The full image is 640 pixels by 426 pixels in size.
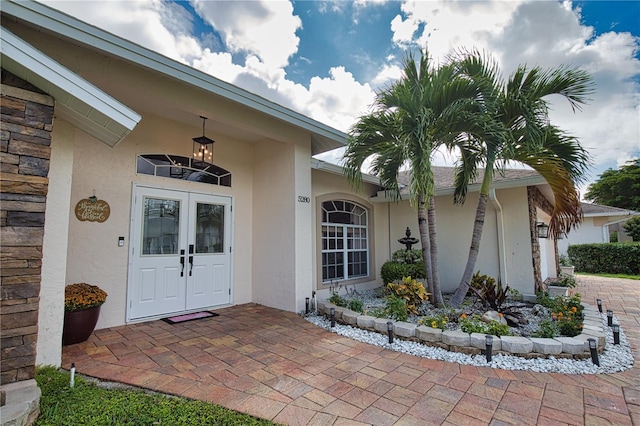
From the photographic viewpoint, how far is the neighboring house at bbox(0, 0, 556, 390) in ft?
8.21

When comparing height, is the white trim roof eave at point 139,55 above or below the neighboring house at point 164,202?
above

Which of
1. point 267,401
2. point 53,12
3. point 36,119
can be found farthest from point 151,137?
point 267,401

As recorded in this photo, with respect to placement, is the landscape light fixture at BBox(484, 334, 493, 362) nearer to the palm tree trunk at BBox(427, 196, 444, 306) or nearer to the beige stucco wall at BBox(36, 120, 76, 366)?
the palm tree trunk at BBox(427, 196, 444, 306)

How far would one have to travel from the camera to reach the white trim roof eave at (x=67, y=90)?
242 cm

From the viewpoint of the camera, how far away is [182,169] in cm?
570

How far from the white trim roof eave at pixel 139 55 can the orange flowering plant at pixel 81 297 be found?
3120mm

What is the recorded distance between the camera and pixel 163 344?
4.01 meters

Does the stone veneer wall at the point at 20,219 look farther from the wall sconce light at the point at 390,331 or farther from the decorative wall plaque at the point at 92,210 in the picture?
the wall sconce light at the point at 390,331

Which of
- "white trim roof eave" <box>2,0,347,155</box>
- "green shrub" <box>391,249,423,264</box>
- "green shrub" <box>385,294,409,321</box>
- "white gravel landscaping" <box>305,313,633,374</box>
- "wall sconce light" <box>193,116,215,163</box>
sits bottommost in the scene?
"white gravel landscaping" <box>305,313,633,374</box>

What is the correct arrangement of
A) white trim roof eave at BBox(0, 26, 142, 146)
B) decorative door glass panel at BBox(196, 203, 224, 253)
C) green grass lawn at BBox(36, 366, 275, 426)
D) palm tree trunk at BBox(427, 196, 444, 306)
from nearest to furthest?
1. green grass lawn at BBox(36, 366, 275, 426)
2. white trim roof eave at BBox(0, 26, 142, 146)
3. palm tree trunk at BBox(427, 196, 444, 306)
4. decorative door glass panel at BBox(196, 203, 224, 253)

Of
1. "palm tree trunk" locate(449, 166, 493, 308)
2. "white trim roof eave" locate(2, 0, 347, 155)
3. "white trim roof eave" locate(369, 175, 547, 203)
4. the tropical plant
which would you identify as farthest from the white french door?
the tropical plant

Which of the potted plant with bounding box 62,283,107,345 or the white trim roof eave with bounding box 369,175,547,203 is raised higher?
the white trim roof eave with bounding box 369,175,547,203

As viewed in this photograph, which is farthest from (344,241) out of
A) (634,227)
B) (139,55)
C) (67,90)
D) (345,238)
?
(634,227)

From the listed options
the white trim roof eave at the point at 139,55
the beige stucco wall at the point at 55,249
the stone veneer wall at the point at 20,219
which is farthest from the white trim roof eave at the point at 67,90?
the white trim roof eave at the point at 139,55
